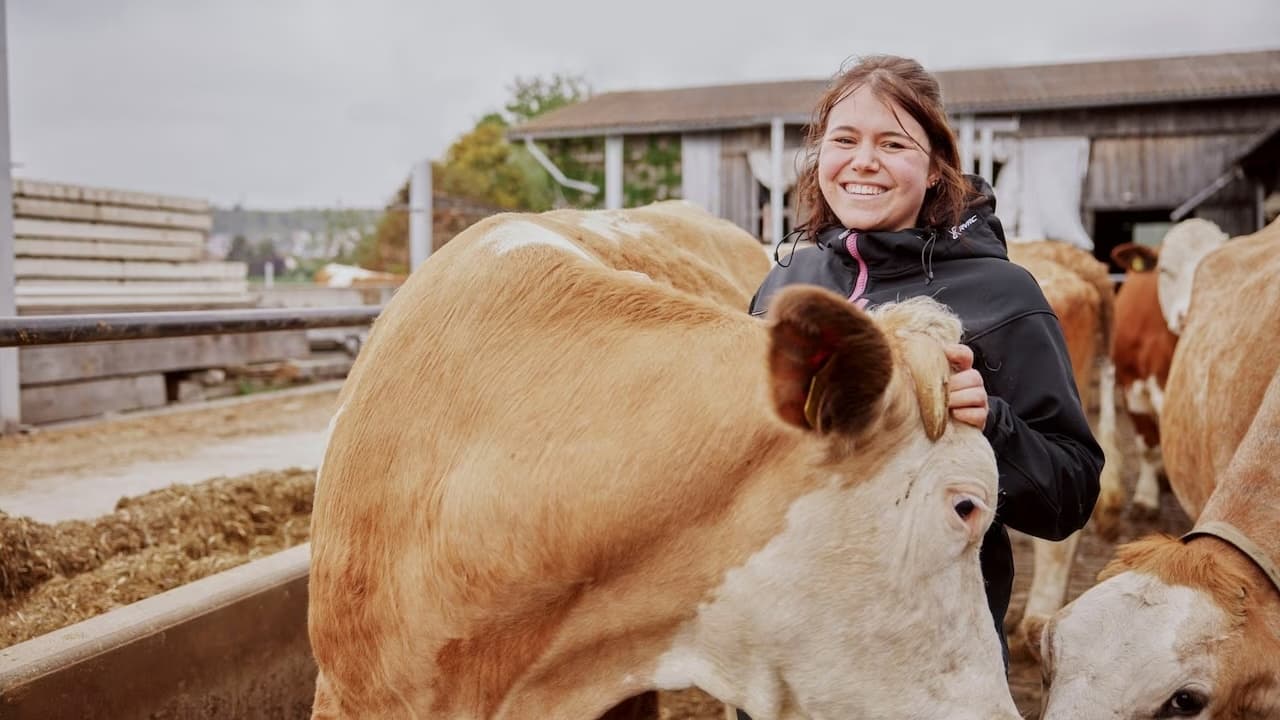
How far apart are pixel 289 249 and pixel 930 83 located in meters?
32.8

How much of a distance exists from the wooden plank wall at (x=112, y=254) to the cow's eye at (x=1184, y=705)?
29.8 feet

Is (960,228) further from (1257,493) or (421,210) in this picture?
(421,210)

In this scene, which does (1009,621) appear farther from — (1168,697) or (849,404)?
(849,404)

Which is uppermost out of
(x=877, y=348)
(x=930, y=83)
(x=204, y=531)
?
(x=930, y=83)

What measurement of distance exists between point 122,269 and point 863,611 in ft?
35.4

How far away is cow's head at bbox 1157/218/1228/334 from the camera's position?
7320 mm

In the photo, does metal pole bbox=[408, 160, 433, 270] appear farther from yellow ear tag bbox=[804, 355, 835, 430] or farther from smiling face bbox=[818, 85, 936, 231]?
yellow ear tag bbox=[804, 355, 835, 430]

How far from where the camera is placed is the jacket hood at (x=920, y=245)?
2.16 metres

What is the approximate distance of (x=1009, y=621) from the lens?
4703 mm

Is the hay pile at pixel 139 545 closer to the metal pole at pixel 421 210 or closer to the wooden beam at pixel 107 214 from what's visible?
the metal pole at pixel 421 210

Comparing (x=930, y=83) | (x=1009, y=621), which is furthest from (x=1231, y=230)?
(x=930, y=83)

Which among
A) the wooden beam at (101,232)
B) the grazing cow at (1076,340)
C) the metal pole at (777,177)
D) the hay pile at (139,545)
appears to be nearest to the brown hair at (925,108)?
the hay pile at (139,545)

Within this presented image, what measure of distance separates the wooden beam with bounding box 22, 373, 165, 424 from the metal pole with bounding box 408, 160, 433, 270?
2.96 m

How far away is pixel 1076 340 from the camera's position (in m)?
5.39
